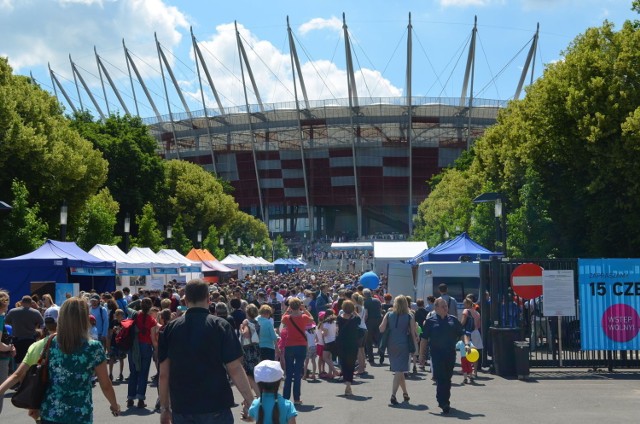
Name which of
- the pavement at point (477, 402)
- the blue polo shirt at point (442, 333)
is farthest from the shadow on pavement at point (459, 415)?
the blue polo shirt at point (442, 333)

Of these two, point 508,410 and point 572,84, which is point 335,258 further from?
point 508,410

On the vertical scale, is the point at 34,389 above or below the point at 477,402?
above

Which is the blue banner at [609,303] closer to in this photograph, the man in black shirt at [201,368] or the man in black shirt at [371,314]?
the man in black shirt at [371,314]

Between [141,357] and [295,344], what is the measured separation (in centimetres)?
253

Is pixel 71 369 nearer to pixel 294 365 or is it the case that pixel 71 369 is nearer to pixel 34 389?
pixel 34 389

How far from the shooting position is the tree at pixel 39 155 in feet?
120

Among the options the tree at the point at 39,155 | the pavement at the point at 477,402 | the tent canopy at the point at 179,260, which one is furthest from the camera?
the tent canopy at the point at 179,260

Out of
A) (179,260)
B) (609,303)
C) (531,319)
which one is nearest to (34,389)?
(609,303)

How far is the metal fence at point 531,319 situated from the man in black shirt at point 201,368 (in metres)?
12.9

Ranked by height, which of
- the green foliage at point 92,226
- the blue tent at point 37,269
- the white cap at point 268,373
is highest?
the green foliage at point 92,226

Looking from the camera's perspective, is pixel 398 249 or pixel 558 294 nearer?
pixel 558 294

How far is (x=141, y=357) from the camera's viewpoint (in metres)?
14.4

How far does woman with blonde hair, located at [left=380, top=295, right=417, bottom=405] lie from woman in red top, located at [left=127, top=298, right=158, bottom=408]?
12.9ft

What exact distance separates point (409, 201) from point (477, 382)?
365 ft
